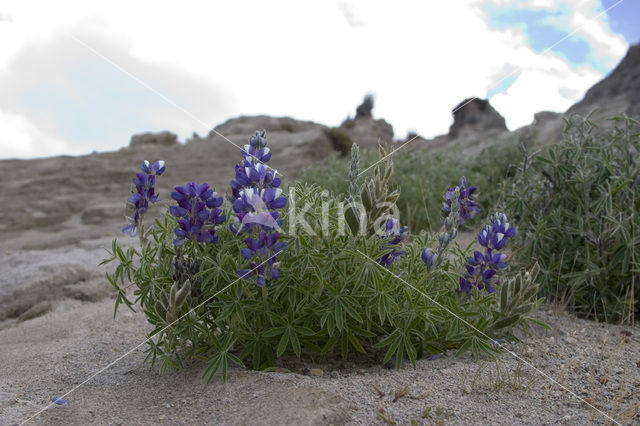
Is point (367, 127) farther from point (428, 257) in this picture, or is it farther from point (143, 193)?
point (428, 257)

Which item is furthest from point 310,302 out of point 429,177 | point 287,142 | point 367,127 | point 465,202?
point 367,127

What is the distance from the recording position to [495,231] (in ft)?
9.48

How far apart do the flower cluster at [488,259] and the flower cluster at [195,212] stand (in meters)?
1.30

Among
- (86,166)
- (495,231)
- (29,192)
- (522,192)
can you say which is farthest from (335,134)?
(495,231)

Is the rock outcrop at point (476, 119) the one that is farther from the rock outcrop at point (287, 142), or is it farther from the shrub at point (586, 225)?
the shrub at point (586, 225)

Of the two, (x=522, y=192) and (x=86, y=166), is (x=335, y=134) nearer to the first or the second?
(x=86, y=166)

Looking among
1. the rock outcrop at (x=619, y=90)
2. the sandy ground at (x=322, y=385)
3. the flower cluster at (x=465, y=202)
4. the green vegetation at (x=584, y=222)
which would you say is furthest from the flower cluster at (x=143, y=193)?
the rock outcrop at (x=619, y=90)

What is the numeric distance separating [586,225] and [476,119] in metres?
17.4

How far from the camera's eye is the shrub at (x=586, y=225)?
3.73 metres

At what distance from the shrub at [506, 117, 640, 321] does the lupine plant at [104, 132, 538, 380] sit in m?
1.26

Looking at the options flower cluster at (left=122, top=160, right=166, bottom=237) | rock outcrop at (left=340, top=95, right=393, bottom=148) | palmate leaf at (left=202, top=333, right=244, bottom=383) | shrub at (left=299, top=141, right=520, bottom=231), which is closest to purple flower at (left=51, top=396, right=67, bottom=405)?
palmate leaf at (left=202, top=333, right=244, bottom=383)

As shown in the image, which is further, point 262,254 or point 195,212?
point 195,212

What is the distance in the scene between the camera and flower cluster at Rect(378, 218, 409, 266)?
2652 millimetres

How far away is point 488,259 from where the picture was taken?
2.91m
